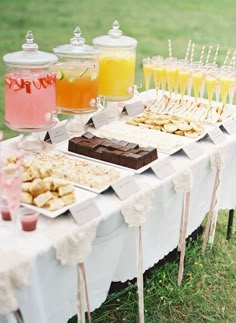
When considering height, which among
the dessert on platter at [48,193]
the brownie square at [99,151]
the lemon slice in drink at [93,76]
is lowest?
the brownie square at [99,151]

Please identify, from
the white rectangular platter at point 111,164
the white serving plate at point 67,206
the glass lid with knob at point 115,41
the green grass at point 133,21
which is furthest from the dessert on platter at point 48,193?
the green grass at point 133,21

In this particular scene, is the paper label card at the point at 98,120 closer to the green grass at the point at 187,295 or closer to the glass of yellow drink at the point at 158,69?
the glass of yellow drink at the point at 158,69

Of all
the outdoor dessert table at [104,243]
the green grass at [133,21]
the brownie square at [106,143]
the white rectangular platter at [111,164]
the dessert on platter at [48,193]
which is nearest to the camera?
the outdoor dessert table at [104,243]

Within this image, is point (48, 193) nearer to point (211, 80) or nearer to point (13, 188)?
point (13, 188)

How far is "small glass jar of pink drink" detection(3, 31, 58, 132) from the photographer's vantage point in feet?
6.10

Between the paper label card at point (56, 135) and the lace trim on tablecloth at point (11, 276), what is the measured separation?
2.40 feet

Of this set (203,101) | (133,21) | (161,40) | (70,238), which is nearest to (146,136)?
(203,101)

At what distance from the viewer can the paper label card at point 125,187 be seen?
167 centimetres

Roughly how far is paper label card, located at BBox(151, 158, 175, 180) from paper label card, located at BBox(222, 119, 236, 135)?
0.50 metres

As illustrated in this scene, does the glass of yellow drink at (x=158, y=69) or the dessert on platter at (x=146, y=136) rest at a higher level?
the glass of yellow drink at (x=158, y=69)

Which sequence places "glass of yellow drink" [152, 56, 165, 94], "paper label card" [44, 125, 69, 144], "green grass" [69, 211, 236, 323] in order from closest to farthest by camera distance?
"paper label card" [44, 125, 69, 144]
"green grass" [69, 211, 236, 323]
"glass of yellow drink" [152, 56, 165, 94]

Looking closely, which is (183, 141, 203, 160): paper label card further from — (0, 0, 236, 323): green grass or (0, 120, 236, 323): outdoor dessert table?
(0, 0, 236, 323): green grass

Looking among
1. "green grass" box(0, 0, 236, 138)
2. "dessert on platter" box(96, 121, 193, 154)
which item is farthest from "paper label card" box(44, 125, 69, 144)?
"green grass" box(0, 0, 236, 138)

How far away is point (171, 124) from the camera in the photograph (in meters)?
2.23
